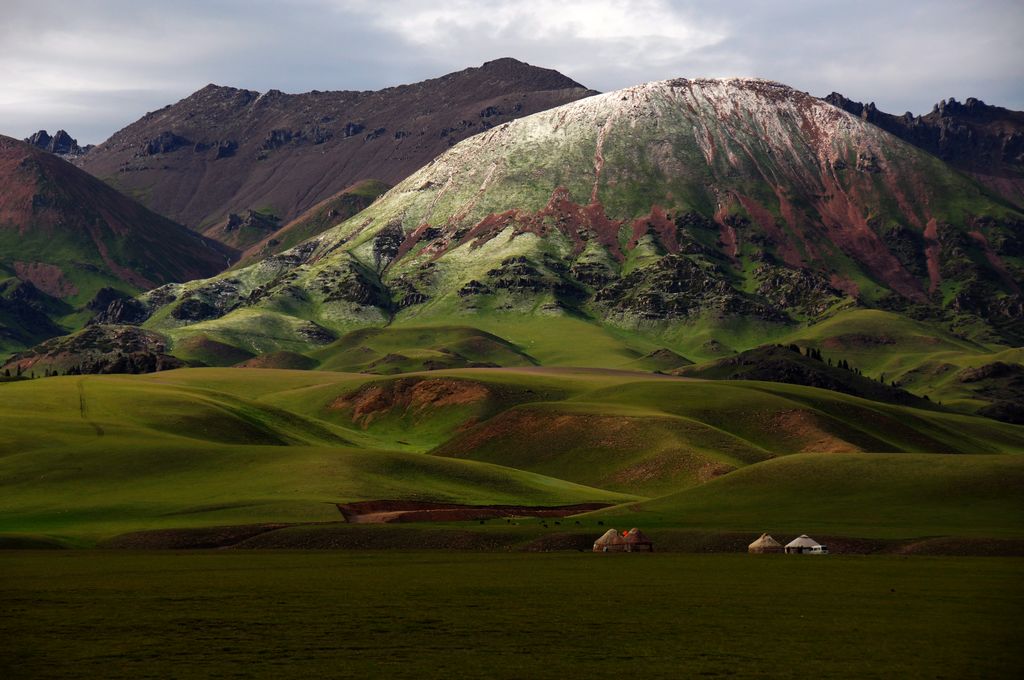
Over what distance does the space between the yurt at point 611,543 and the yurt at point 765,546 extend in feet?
41.0

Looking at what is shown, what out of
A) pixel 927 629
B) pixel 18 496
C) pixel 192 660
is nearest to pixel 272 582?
pixel 192 660

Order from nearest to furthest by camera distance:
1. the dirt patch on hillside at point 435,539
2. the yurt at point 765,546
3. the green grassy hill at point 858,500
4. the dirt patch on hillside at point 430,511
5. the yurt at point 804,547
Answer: the yurt at point 765,546
the yurt at point 804,547
the dirt patch on hillside at point 435,539
the green grassy hill at point 858,500
the dirt patch on hillside at point 430,511

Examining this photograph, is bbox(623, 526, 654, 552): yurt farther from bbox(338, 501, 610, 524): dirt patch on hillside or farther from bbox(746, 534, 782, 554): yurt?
bbox(338, 501, 610, 524): dirt patch on hillside

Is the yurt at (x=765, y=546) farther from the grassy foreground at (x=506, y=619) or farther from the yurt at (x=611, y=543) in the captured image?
the grassy foreground at (x=506, y=619)

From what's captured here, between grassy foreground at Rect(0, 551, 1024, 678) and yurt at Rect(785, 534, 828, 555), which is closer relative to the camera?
grassy foreground at Rect(0, 551, 1024, 678)

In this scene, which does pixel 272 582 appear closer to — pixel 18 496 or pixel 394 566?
pixel 394 566

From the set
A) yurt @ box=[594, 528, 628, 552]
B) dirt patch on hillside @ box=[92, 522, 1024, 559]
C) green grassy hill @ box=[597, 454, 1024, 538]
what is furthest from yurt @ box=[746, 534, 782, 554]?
yurt @ box=[594, 528, 628, 552]

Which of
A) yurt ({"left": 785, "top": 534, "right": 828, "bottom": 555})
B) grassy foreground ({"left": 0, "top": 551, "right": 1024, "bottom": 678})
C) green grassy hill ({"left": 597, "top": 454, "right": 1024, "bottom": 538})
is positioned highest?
grassy foreground ({"left": 0, "top": 551, "right": 1024, "bottom": 678})

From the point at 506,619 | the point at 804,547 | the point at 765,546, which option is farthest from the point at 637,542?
the point at 506,619

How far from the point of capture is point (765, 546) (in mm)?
121375

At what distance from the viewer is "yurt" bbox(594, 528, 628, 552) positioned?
Answer: 411ft

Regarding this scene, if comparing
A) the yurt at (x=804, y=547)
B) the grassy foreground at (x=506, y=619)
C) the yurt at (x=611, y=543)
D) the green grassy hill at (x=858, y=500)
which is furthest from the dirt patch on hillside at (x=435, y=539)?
the grassy foreground at (x=506, y=619)

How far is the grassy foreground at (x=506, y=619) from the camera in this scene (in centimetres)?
5159

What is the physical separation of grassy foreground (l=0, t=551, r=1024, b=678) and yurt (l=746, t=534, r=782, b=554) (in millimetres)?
16237
